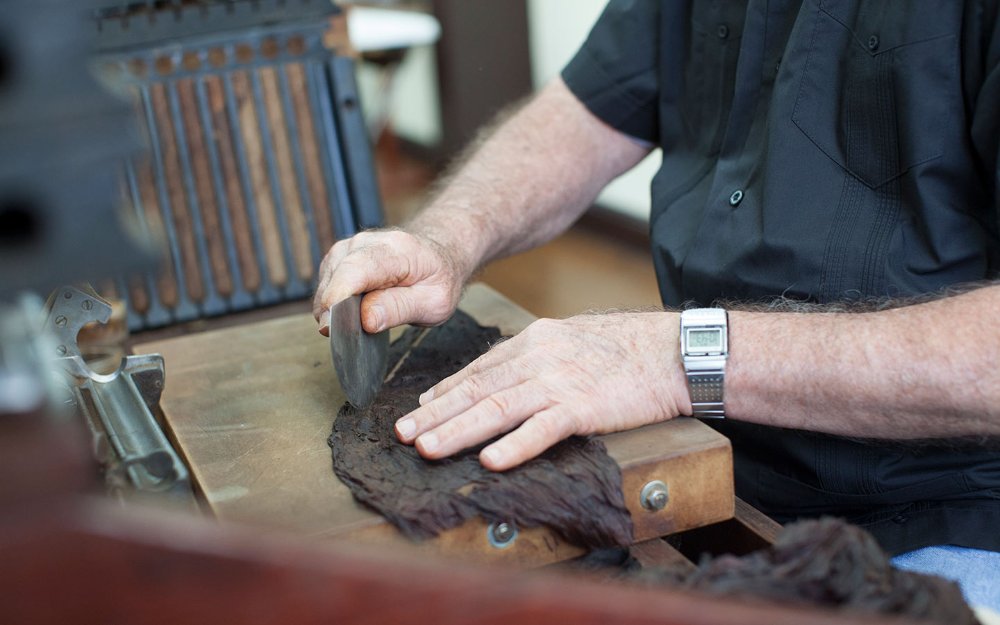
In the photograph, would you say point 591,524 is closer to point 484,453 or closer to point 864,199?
point 484,453

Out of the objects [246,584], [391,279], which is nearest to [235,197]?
[391,279]

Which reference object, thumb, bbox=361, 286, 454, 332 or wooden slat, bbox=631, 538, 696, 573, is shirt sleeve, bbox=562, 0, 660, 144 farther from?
wooden slat, bbox=631, 538, 696, 573

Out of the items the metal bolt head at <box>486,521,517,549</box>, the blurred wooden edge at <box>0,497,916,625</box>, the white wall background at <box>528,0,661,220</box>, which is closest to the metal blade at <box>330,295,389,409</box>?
the metal bolt head at <box>486,521,517,549</box>

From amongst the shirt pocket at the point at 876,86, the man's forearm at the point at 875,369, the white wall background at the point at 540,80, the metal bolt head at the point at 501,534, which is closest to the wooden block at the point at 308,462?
the metal bolt head at the point at 501,534

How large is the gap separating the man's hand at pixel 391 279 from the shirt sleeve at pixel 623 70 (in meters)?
0.43

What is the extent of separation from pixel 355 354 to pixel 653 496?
1.15ft

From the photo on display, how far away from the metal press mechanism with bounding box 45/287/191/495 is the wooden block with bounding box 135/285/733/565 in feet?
0.21

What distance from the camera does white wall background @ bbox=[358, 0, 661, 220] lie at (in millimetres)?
3693

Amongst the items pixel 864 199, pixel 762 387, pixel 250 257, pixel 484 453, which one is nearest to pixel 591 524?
pixel 484 453

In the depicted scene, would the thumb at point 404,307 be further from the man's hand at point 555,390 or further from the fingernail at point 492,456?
the fingernail at point 492,456

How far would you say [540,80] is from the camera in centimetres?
435

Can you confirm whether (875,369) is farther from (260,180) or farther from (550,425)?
(260,180)

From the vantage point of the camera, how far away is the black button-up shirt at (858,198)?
1107 mm

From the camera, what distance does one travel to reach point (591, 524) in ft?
2.80
